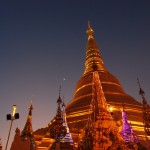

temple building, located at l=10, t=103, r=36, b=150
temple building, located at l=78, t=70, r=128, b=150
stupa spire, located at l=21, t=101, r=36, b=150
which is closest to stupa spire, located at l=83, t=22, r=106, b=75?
stupa spire, located at l=21, t=101, r=36, b=150

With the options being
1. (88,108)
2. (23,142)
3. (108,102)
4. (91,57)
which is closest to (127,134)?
(88,108)

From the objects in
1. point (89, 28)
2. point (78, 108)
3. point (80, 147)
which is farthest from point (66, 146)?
point (89, 28)

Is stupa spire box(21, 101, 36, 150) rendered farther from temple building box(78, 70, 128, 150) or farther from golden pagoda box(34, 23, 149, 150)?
temple building box(78, 70, 128, 150)

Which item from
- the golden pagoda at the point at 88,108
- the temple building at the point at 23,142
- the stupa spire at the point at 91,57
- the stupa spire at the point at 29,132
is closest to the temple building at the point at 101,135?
the golden pagoda at the point at 88,108

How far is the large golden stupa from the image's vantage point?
2350 centimetres

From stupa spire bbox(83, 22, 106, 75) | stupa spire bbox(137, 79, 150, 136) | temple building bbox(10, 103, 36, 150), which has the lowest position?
temple building bbox(10, 103, 36, 150)

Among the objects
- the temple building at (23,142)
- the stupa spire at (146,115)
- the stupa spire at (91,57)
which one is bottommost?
the temple building at (23,142)

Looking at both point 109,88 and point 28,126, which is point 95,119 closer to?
point 28,126

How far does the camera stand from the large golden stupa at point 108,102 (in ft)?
77.1

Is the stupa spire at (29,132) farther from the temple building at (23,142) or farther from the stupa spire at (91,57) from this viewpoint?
the stupa spire at (91,57)

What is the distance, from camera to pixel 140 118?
2495cm

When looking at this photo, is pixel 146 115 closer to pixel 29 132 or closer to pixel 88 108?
pixel 88 108

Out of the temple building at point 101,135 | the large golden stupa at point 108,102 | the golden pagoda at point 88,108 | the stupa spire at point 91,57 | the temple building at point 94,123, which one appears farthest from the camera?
→ the stupa spire at point 91,57

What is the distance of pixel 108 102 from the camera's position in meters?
26.8
